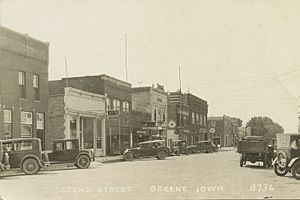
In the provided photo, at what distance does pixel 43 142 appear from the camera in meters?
11.5

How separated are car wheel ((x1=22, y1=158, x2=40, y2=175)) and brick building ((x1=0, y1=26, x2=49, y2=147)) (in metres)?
0.58

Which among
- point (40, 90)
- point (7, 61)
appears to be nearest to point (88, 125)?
point (40, 90)

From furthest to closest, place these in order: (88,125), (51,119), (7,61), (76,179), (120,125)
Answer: (120,125) < (88,125) < (51,119) < (7,61) < (76,179)

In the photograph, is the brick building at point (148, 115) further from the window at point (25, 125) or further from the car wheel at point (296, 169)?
the car wheel at point (296, 169)

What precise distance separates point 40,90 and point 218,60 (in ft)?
16.0

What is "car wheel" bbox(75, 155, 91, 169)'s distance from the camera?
12.1 metres

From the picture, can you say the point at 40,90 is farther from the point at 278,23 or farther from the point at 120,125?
the point at 120,125

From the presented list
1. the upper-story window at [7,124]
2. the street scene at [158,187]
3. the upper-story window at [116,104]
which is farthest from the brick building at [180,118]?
the street scene at [158,187]

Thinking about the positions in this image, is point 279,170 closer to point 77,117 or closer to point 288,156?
point 288,156

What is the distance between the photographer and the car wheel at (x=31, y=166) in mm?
10562

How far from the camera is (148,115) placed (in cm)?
2484

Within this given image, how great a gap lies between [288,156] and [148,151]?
9.12 m

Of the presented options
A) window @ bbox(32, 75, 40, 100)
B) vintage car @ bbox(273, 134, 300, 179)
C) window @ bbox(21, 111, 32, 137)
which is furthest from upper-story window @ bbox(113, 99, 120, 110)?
vintage car @ bbox(273, 134, 300, 179)

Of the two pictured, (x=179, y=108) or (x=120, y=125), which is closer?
(x=120, y=125)
